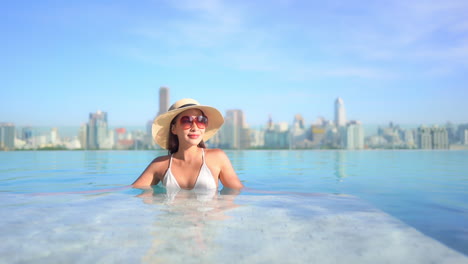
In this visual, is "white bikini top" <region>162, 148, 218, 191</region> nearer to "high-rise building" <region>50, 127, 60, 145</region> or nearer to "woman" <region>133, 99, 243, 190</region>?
"woman" <region>133, 99, 243, 190</region>

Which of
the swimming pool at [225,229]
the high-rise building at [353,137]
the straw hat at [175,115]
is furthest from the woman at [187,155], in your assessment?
the high-rise building at [353,137]

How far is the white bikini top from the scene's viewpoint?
3.36 metres

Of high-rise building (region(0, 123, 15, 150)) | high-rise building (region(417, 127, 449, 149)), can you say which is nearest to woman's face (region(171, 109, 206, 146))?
high-rise building (region(0, 123, 15, 150))

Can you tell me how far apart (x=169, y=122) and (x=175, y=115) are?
0.11 metres

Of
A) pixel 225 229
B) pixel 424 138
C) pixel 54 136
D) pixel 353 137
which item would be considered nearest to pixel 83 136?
pixel 54 136

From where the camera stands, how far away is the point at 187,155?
3.37 metres

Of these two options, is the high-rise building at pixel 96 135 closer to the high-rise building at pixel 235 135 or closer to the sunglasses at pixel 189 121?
the high-rise building at pixel 235 135

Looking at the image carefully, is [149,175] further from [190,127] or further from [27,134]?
[27,134]

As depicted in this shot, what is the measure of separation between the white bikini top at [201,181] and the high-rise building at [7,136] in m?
46.1

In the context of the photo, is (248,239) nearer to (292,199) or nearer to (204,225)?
(204,225)

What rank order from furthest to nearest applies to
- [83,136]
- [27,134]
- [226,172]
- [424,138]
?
1. [83,136]
2. [424,138]
3. [27,134]
4. [226,172]

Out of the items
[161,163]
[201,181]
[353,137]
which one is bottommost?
[201,181]

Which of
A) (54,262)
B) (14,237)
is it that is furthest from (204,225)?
(14,237)

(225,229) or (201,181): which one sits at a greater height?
(201,181)
